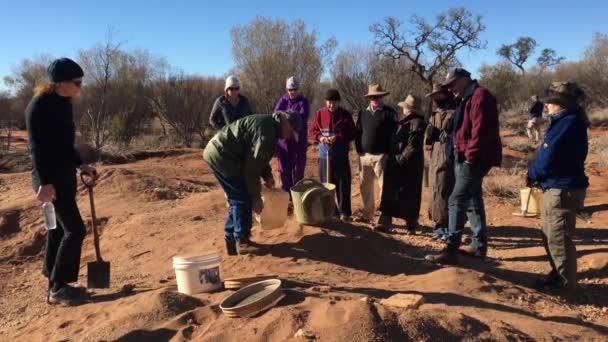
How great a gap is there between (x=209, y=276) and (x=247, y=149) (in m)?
1.14

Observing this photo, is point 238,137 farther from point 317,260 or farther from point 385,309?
point 385,309

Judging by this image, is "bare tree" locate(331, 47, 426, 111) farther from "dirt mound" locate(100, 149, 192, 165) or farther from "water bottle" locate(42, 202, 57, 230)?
"water bottle" locate(42, 202, 57, 230)

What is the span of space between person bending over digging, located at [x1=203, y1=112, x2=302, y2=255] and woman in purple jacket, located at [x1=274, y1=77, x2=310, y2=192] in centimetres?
176

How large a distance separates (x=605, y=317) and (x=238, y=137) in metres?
3.08

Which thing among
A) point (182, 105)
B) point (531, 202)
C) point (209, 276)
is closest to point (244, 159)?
point (209, 276)

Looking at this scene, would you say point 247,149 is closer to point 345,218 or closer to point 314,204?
point 314,204

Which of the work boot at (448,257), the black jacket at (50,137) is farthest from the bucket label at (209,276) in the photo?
the work boot at (448,257)

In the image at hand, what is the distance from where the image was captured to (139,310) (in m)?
3.74

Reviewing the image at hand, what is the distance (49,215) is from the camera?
4.00 metres

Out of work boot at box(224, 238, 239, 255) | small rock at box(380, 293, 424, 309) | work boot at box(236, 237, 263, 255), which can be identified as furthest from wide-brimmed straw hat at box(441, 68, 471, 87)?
work boot at box(224, 238, 239, 255)

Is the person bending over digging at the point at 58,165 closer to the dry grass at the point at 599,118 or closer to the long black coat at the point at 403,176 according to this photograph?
the long black coat at the point at 403,176

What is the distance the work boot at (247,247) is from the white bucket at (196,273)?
912 mm

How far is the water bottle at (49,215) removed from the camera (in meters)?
3.98

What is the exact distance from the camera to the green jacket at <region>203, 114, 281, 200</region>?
452 cm
